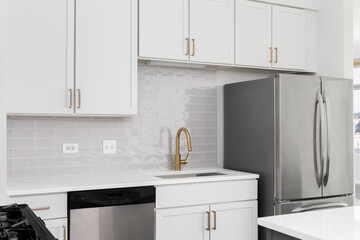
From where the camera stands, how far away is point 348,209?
202cm

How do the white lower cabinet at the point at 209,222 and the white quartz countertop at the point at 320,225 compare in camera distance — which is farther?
A: the white lower cabinet at the point at 209,222

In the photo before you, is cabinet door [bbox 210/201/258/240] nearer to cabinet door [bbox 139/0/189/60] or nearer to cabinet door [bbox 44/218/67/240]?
cabinet door [bbox 44/218/67/240]

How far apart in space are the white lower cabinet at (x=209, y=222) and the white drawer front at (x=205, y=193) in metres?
0.04

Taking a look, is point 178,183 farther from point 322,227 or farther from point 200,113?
point 322,227

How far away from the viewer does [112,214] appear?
2.59 metres

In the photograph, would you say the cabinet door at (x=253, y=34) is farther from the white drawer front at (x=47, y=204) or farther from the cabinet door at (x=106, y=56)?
the white drawer front at (x=47, y=204)

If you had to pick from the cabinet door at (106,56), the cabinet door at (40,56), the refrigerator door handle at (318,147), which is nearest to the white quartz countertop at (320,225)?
the refrigerator door handle at (318,147)

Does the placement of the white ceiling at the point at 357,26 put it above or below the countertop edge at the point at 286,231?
above

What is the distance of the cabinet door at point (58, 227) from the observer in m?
2.43

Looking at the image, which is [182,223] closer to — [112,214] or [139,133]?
[112,214]

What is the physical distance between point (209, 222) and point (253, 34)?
65.5 inches

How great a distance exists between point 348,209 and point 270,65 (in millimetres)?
1816

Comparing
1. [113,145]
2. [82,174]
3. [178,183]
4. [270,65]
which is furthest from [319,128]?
[82,174]

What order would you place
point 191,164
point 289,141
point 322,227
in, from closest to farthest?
point 322,227, point 289,141, point 191,164
